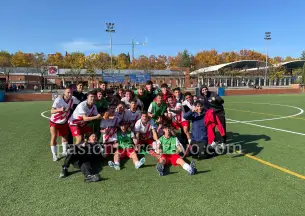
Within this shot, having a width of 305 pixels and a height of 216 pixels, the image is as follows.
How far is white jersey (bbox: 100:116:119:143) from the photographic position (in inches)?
226

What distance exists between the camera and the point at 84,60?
65500 mm

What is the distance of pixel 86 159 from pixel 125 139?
1044mm

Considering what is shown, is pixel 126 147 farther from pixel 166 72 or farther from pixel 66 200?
pixel 166 72

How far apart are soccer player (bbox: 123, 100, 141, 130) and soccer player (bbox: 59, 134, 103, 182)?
0.96 meters

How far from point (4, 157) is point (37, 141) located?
1611 mm

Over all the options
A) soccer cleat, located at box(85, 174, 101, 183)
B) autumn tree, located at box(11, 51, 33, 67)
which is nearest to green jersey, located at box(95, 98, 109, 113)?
soccer cleat, located at box(85, 174, 101, 183)

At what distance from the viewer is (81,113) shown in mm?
5465

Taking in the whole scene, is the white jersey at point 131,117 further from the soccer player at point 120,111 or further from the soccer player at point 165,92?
the soccer player at point 165,92

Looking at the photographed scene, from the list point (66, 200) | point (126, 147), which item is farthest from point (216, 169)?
point (66, 200)

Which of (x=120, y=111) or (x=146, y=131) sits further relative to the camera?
(x=146, y=131)

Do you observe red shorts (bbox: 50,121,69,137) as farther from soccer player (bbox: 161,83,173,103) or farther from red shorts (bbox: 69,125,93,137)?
soccer player (bbox: 161,83,173,103)

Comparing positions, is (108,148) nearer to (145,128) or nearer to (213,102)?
(145,128)

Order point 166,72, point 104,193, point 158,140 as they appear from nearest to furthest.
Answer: point 104,193 < point 158,140 < point 166,72

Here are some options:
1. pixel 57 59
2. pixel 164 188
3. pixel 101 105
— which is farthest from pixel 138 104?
pixel 57 59
